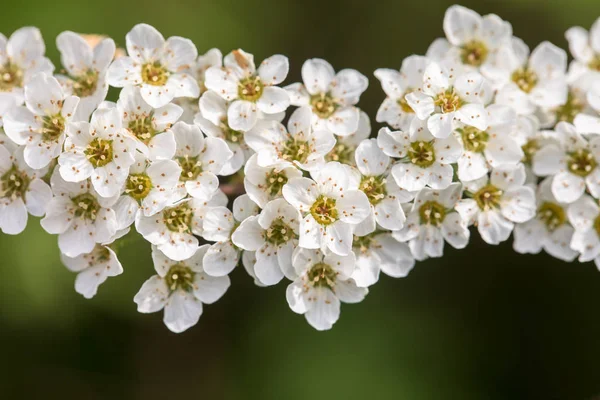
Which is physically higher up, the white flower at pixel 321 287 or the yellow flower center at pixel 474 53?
the yellow flower center at pixel 474 53

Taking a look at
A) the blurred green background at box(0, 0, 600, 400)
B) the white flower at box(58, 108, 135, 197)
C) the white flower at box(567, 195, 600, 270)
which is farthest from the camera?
the blurred green background at box(0, 0, 600, 400)

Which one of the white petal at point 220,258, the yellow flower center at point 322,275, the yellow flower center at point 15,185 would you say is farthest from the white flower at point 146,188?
the yellow flower center at point 322,275

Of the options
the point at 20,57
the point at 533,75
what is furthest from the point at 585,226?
the point at 20,57

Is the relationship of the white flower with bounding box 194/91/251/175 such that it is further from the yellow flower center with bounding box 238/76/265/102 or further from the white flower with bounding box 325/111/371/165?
the white flower with bounding box 325/111/371/165

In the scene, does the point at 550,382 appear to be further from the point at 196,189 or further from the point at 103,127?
the point at 103,127

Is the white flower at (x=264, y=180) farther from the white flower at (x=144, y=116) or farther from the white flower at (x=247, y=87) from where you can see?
the white flower at (x=144, y=116)

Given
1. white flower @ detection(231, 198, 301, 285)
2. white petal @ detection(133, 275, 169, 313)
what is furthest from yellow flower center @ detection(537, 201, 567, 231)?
white petal @ detection(133, 275, 169, 313)

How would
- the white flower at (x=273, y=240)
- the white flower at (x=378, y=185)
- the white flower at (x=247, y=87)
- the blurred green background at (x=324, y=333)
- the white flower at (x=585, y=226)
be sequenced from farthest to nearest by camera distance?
the blurred green background at (x=324, y=333) → the white flower at (x=585, y=226) → the white flower at (x=247, y=87) → the white flower at (x=378, y=185) → the white flower at (x=273, y=240)
